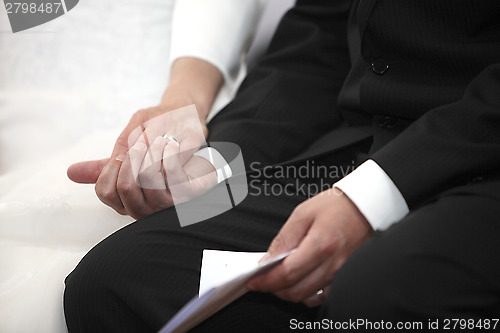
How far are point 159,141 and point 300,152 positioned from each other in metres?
→ 0.22

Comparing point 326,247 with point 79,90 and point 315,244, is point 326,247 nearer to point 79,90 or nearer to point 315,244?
point 315,244

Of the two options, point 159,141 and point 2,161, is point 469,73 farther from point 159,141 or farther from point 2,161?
point 2,161

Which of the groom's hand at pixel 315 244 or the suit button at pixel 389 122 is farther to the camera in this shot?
the suit button at pixel 389 122

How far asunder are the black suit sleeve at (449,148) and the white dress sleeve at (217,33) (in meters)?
0.47

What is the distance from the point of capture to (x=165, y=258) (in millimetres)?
681

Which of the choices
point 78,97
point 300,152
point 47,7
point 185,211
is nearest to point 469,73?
point 300,152

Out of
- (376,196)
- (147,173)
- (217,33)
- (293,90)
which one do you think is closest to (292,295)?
(376,196)

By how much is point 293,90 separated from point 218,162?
0.18m

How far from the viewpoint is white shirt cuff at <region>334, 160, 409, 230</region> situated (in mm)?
603

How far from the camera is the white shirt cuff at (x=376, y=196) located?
603 mm

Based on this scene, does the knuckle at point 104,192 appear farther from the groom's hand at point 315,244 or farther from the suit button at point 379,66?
the suit button at point 379,66

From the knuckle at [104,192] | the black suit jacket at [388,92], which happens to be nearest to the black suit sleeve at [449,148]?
the black suit jacket at [388,92]

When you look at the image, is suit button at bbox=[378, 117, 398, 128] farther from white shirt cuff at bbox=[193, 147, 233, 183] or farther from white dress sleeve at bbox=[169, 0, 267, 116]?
white dress sleeve at bbox=[169, 0, 267, 116]

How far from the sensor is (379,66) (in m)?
0.73
